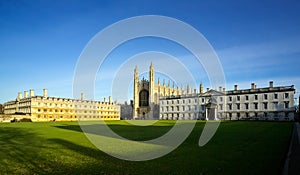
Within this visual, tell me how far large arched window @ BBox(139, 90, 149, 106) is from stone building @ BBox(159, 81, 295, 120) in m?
15.4

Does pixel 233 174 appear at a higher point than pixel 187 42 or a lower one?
lower

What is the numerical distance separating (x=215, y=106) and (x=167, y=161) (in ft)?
204

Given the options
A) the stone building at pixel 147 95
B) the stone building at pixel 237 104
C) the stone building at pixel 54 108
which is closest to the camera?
the stone building at pixel 237 104

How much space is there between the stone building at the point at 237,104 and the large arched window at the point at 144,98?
15.4 metres

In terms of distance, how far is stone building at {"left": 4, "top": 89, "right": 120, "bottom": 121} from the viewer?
230ft

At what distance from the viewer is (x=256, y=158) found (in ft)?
29.8

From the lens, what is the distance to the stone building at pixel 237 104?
58047 millimetres

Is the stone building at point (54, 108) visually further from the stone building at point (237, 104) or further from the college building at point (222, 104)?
the stone building at point (237, 104)

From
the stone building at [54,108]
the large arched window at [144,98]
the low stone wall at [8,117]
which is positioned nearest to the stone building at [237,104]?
the large arched window at [144,98]

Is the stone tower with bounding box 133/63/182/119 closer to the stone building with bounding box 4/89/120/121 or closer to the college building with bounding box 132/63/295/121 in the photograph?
the college building with bounding box 132/63/295/121


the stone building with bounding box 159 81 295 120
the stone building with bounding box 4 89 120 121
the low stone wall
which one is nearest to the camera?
the low stone wall

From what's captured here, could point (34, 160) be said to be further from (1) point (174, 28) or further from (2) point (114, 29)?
(1) point (174, 28)

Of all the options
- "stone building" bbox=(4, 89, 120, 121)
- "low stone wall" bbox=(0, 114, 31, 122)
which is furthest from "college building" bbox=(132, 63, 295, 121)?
"low stone wall" bbox=(0, 114, 31, 122)

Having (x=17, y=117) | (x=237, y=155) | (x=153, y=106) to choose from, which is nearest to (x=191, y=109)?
(x=153, y=106)
